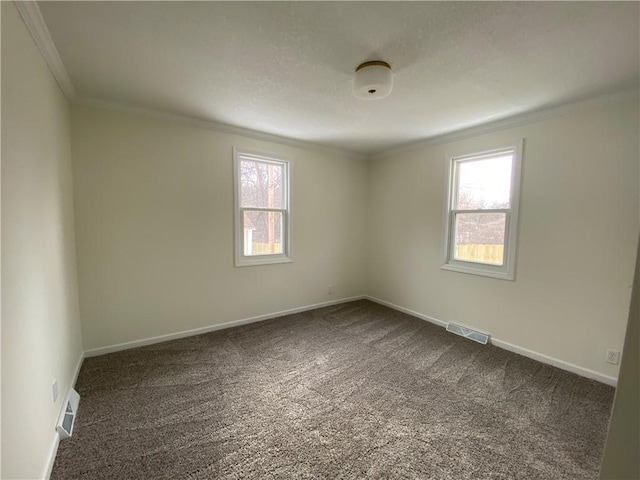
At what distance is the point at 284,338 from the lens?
10.4 feet

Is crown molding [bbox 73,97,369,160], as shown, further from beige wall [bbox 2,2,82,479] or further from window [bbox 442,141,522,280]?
window [bbox 442,141,522,280]

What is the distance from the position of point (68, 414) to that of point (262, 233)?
2.44 m

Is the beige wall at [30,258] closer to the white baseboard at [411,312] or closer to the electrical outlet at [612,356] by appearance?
the white baseboard at [411,312]

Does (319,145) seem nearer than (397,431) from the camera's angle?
No

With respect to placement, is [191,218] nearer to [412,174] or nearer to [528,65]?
[412,174]

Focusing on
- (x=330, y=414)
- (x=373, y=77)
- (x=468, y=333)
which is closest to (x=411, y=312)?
(x=468, y=333)

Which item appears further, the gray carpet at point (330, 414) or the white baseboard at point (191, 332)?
the white baseboard at point (191, 332)

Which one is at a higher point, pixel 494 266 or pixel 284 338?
pixel 494 266

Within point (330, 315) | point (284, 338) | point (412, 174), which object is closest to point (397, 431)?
point (284, 338)

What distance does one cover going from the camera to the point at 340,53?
1.79 meters

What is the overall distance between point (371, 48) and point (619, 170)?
2.32m

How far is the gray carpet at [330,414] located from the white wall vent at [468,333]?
0.75 ft

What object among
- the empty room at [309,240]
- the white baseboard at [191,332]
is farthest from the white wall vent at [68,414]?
the white baseboard at [191,332]

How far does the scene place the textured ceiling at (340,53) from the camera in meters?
1.44
